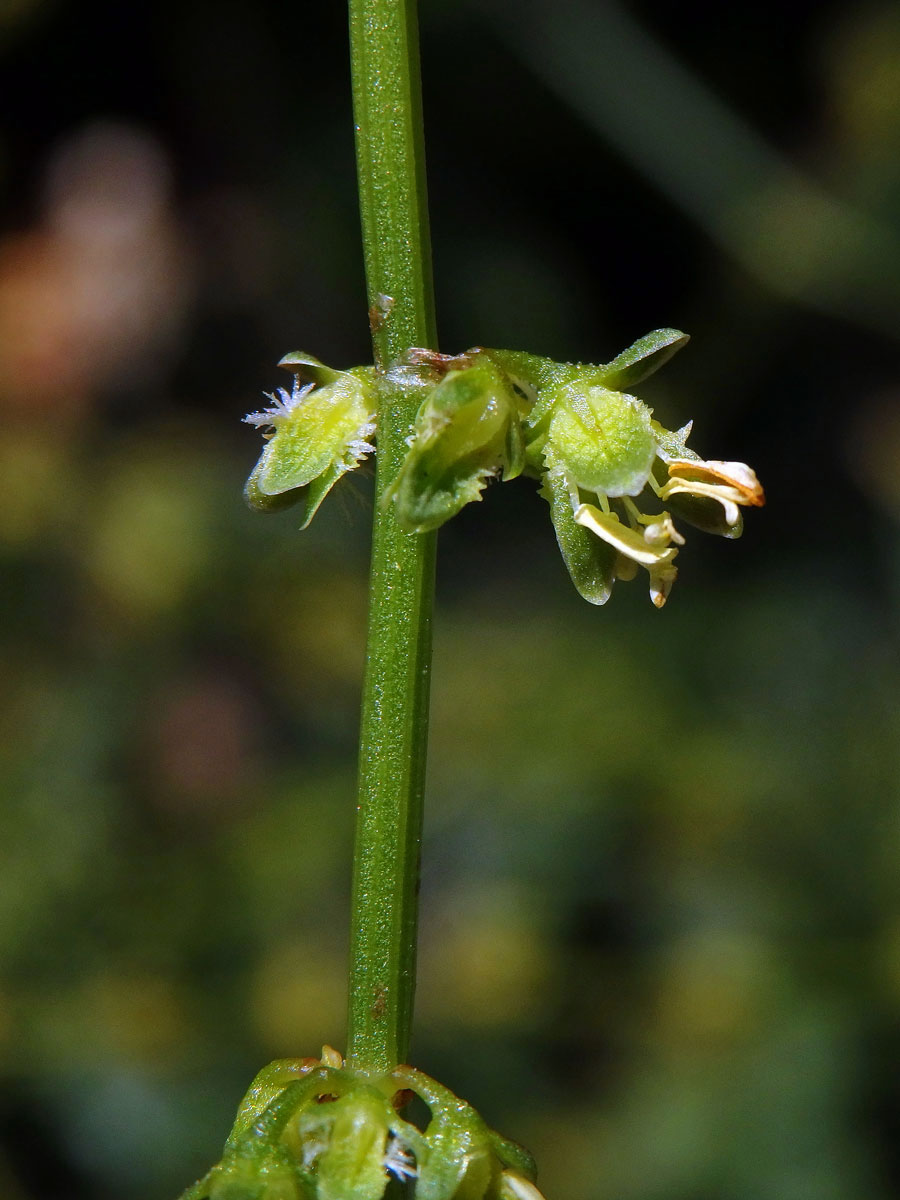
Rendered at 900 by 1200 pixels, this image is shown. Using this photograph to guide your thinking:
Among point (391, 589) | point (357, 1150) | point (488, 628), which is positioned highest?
point (488, 628)

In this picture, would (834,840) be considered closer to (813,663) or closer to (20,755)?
(813,663)

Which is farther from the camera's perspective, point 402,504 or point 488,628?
point 488,628

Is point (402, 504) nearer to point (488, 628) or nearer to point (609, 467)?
point (609, 467)

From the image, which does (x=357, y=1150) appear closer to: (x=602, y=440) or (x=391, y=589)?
(x=391, y=589)

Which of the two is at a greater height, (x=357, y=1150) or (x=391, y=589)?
(x=391, y=589)

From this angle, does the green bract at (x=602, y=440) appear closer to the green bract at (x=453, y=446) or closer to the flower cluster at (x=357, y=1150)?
the green bract at (x=453, y=446)

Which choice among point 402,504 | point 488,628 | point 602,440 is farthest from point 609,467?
point 488,628
